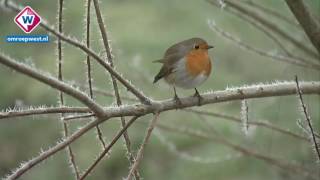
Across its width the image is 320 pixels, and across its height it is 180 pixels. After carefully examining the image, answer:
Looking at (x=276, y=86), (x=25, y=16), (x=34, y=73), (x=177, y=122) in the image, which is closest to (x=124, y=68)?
(x=177, y=122)

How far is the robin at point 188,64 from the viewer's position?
72.5 inches

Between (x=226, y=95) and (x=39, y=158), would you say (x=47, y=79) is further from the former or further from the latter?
(x=226, y=95)

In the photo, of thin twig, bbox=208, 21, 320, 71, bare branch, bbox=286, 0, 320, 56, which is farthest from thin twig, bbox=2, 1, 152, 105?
thin twig, bbox=208, 21, 320, 71

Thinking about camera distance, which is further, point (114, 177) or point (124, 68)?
point (124, 68)

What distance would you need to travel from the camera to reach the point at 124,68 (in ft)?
12.9

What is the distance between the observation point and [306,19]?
128 centimetres

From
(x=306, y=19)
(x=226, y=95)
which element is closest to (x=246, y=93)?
(x=226, y=95)

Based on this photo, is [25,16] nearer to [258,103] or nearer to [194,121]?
[258,103]

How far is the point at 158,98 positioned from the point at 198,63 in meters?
1.75

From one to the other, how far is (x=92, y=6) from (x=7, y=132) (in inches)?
106

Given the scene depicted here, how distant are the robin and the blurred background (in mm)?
709

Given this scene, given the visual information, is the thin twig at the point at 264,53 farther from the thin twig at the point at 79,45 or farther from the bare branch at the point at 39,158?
the bare branch at the point at 39,158

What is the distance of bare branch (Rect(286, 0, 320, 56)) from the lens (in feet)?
4.07

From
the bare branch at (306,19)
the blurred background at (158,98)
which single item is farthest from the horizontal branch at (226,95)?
the blurred background at (158,98)
